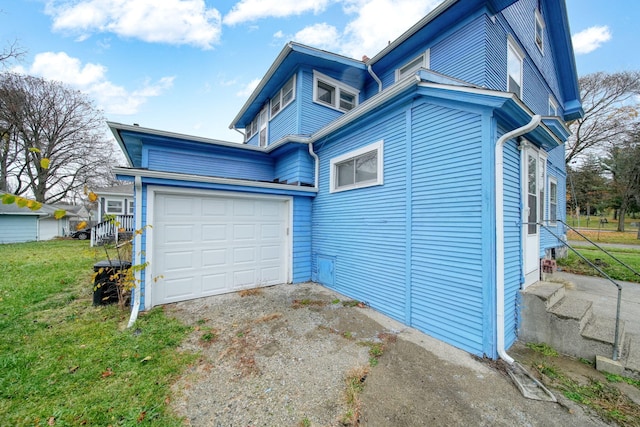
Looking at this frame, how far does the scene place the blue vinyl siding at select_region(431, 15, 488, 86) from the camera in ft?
16.0

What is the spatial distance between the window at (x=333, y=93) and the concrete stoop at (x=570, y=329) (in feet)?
21.6

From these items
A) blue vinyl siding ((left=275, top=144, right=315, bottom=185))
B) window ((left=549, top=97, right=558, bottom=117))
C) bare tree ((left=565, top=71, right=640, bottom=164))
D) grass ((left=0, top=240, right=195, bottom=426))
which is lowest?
grass ((left=0, top=240, right=195, bottom=426))

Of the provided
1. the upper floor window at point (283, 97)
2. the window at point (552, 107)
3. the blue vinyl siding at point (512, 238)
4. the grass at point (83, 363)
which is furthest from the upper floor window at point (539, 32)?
the grass at point (83, 363)

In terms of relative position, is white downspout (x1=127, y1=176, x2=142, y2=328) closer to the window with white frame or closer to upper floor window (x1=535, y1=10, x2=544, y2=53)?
upper floor window (x1=535, y1=10, x2=544, y2=53)

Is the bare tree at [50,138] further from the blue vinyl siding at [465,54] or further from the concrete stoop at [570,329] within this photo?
the concrete stoop at [570,329]

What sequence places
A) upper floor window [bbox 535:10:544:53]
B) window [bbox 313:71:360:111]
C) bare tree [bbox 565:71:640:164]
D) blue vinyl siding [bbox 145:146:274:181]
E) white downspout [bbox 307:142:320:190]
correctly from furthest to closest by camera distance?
bare tree [bbox 565:71:640:164] < window [bbox 313:71:360:111] < upper floor window [bbox 535:10:544:53] < blue vinyl siding [bbox 145:146:274:181] < white downspout [bbox 307:142:320:190]

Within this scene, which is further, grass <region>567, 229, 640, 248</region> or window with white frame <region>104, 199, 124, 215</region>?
window with white frame <region>104, 199, 124, 215</region>

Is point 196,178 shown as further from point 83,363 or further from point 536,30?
point 536,30

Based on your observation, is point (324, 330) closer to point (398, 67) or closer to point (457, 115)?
point (457, 115)

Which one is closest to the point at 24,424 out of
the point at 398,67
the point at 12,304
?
the point at 12,304

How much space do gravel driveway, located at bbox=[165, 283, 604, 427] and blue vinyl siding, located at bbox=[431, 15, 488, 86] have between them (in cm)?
508

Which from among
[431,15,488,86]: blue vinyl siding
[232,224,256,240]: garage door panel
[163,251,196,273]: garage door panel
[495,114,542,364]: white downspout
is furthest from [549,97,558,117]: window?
[163,251,196,273]: garage door panel

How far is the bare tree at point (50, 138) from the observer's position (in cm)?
1700

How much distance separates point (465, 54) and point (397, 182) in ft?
11.5
